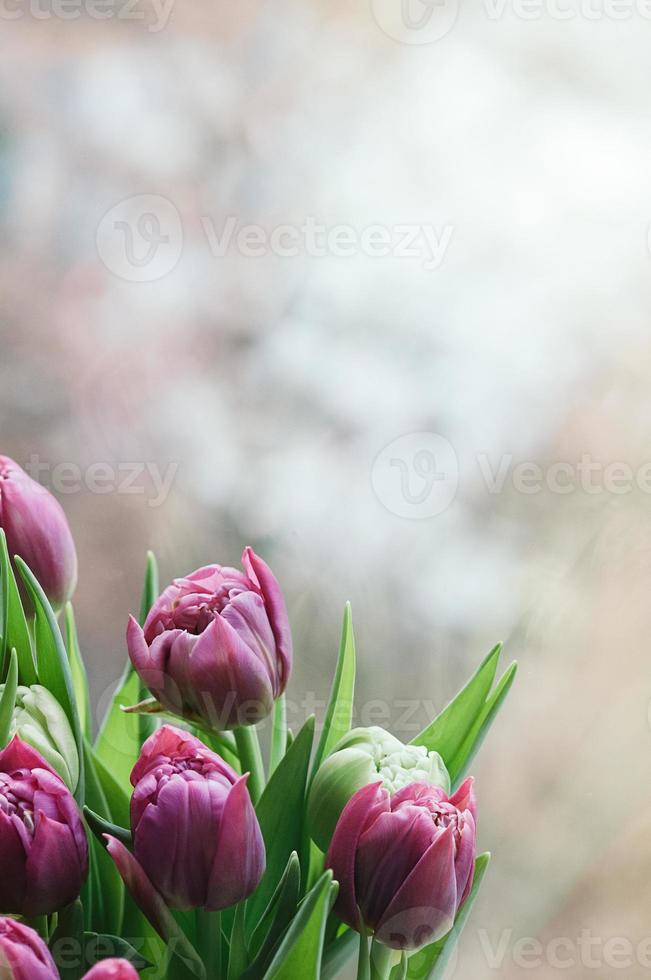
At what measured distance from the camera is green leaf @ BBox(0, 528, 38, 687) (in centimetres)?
42

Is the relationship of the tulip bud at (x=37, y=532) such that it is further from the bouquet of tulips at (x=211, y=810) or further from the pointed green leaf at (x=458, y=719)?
the pointed green leaf at (x=458, y=719)

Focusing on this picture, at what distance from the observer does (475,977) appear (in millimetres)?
784

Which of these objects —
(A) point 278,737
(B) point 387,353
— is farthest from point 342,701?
(B) point 387,353

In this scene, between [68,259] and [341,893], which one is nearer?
[341,893]

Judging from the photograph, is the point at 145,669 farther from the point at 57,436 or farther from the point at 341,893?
the point at 57,436

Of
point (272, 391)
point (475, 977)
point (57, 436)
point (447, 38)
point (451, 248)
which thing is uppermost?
point (447, 38)

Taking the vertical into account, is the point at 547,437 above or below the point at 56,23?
below

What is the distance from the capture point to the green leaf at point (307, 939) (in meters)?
0.34

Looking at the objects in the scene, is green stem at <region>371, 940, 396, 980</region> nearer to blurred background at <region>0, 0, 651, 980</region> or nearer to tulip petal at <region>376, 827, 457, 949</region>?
tulip petal at <region>376, 827, 457, 949</region>

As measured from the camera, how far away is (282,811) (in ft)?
1.39

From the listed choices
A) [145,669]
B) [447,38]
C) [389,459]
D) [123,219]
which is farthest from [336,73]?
[145,669]

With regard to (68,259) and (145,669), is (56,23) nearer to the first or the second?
(68,259)

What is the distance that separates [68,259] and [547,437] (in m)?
0.41

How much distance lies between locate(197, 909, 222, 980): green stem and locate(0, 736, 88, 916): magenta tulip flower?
0.05m
